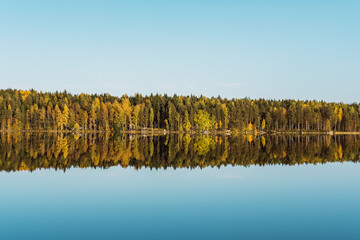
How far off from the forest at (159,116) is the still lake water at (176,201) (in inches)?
4494

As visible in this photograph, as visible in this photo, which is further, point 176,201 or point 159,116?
point 159,116

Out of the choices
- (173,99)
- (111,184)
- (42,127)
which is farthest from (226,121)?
(111,184)

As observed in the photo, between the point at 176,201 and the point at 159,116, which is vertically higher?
the point at 159,116

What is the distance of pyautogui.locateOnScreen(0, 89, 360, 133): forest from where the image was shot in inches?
6029

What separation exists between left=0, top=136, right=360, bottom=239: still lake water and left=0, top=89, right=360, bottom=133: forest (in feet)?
374

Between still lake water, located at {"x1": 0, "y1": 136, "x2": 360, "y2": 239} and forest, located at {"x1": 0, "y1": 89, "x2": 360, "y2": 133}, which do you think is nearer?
still lake water, located at {"x1": 0, "y1": 136, "x2": 360, "y2": 239}

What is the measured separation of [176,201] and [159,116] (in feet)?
470

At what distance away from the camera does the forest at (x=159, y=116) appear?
502 ft

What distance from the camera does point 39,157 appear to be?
149ft

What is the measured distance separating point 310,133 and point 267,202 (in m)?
158

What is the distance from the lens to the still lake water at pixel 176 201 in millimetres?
16859

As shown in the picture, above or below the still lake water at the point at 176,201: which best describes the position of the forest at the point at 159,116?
above

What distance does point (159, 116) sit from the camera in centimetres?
16562

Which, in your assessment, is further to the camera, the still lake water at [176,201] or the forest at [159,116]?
the forest at [159,116]
